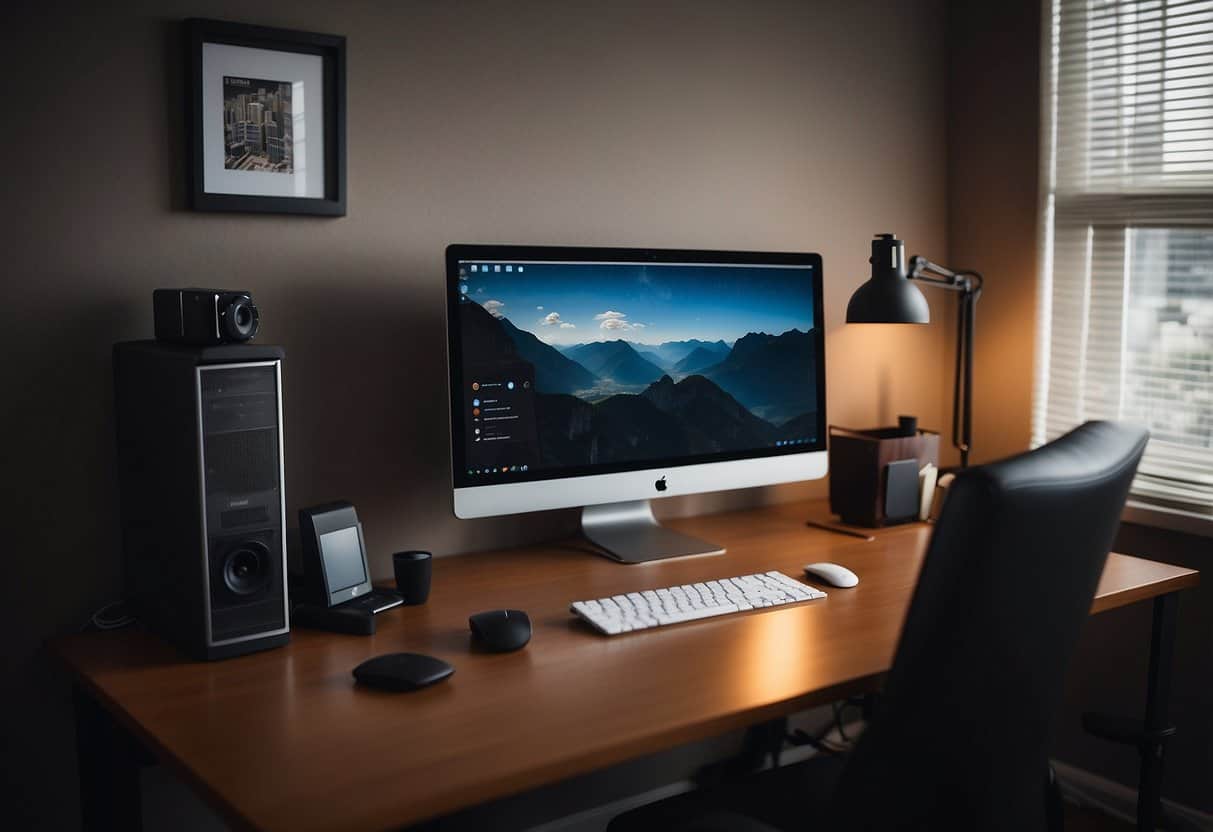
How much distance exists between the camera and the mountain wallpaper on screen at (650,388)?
1.87m

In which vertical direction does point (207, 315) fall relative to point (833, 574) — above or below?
above

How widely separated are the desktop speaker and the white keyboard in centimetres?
48

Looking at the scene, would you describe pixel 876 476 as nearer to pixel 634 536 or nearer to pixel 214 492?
pixel 634 536

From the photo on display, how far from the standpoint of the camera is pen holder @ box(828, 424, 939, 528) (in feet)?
7.50

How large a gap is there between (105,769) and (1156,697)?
6.03 feet

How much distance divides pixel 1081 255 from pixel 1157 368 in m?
0.34

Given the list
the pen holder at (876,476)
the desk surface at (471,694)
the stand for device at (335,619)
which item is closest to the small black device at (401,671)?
the desk surface at (471,694)

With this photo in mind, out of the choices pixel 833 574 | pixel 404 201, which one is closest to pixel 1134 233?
pixel 833 574

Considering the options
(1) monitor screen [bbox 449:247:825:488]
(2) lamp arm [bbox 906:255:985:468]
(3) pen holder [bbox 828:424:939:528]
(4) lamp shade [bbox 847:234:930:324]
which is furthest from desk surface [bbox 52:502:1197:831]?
(2) lamp arm [bbox 906:255:985:468]

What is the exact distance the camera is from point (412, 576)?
1.72 m

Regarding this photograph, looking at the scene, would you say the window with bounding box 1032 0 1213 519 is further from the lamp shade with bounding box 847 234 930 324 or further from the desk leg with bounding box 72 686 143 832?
the desk leg with bounding box 72 686 143 832

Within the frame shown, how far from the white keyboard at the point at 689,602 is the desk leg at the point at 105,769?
27.6 inches

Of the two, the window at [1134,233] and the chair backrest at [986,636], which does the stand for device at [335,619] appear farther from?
the window at [1134,233]

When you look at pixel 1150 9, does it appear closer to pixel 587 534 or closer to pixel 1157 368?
pixel 1157 368
